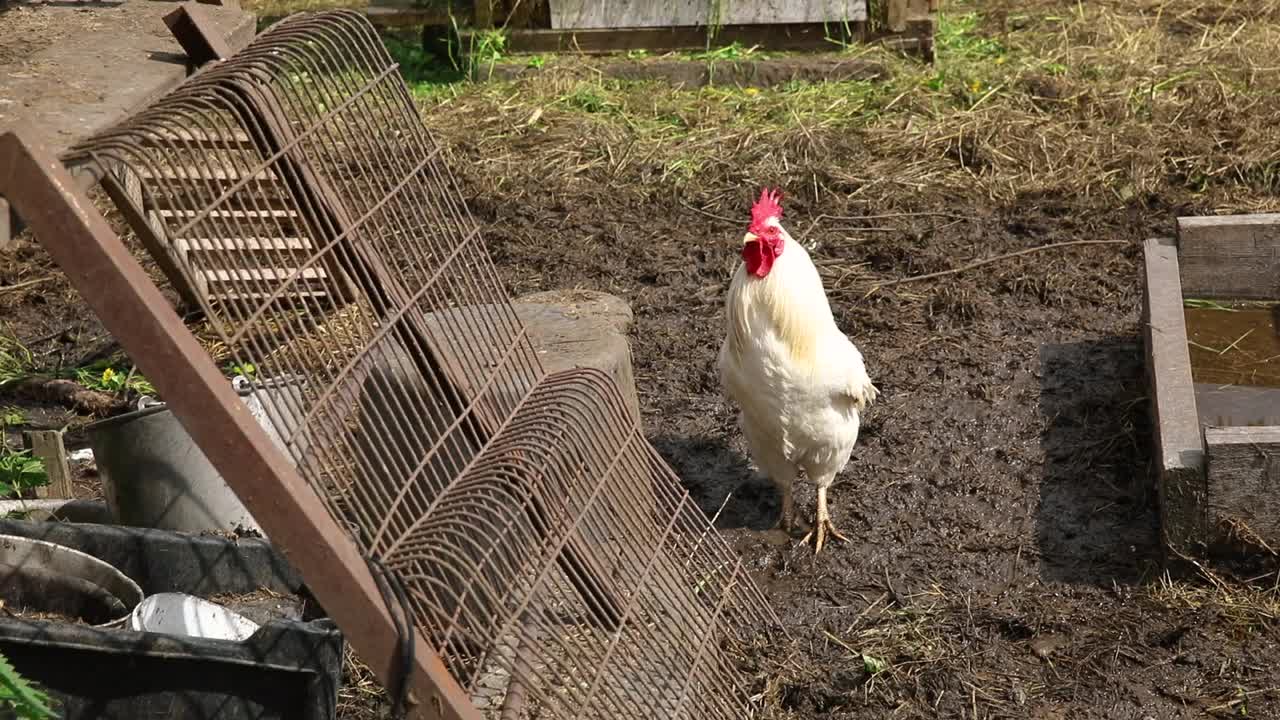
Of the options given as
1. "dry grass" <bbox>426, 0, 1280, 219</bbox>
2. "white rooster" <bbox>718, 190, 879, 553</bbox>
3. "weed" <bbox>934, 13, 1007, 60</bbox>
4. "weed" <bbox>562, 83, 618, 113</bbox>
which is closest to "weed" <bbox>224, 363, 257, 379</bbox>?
"white rooster" <bbox>718, 190, 879, 553</bbox>

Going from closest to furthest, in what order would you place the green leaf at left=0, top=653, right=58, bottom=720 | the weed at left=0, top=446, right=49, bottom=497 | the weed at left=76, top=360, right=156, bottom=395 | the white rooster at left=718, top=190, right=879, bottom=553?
the green leaf at left=0, top=653, right=58, bottom=720
the white rooster at left=718, top=190, right=879, bottom=553
the weed at left=0, top=446, right=49, bottom=497
the weed at left=76, top=360, right=156, bottom=395

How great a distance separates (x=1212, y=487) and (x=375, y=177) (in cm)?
241

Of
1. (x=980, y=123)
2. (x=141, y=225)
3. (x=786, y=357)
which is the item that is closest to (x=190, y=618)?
(x=141, y=225)

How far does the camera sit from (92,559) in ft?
11.1

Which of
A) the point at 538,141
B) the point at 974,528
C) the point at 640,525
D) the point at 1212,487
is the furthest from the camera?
the point at 538,141

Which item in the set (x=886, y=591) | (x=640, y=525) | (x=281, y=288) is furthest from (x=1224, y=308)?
(x=281, y=288)

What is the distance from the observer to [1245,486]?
3779 millimetres

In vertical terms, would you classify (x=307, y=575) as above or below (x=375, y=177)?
below

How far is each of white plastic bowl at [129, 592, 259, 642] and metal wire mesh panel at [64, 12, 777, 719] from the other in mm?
478

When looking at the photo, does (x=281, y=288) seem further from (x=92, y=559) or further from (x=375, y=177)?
(x=92, y=559)

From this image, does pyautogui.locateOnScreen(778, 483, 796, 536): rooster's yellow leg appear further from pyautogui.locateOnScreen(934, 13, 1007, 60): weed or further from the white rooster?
pyautogui.locateOnScreen(934, 13, 1007, 60): weed

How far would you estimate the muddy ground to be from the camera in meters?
3.75

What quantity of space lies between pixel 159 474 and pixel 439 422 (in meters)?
1.06

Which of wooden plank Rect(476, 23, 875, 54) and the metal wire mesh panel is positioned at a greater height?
the metal wire mesh panel
